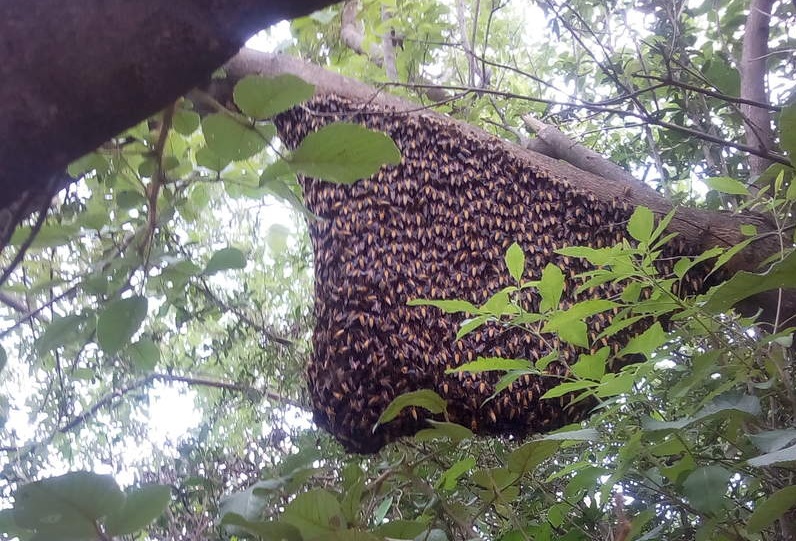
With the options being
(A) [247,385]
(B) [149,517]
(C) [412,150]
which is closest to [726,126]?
(C) [412,150]

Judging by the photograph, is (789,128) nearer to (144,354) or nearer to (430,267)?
(144,354)

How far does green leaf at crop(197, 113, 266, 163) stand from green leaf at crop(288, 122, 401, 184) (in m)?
0.04

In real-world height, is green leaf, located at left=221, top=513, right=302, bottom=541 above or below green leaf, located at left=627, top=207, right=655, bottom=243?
below

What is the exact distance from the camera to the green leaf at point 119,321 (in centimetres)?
46

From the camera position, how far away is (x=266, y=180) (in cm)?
42

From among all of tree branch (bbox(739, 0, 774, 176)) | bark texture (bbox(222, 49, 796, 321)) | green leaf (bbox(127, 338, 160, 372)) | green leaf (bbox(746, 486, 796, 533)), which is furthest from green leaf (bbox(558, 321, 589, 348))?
tree branch (bbox(739, 0, 774, 176))

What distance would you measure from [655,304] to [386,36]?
1.23 meters

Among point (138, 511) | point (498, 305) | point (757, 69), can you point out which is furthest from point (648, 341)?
point (757, 69)

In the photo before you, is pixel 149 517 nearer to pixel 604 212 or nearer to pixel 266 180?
pixel 266 180

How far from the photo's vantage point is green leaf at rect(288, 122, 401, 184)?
0.40 m

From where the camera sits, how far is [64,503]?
0.32 m

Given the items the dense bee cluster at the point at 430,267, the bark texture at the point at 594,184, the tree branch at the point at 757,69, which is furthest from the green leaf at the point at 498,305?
the tree branch at the point at 757,69

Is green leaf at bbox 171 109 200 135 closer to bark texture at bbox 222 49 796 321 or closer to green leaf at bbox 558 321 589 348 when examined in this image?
green leaf at bbox 558 321 589 348

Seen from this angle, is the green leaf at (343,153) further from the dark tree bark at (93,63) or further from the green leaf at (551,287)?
the green leaf at (551,287)
